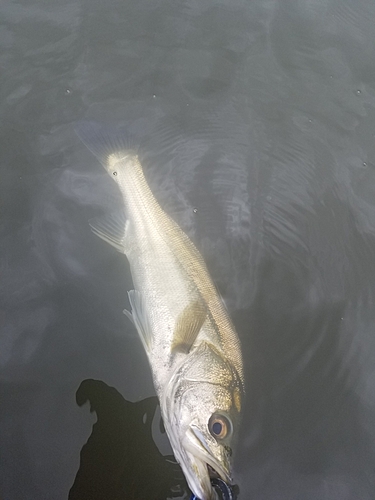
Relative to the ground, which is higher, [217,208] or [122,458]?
[217,208]

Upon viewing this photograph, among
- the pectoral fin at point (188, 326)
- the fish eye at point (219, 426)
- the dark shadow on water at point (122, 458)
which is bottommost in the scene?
the dark shadow on water at point (122, 458)

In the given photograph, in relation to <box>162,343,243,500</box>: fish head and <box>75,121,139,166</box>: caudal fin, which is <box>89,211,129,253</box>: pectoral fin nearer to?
<box>75,121,139,166</box>: caudal fin

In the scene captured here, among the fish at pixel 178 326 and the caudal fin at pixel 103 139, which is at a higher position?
the caudal fin at pixel 103 139

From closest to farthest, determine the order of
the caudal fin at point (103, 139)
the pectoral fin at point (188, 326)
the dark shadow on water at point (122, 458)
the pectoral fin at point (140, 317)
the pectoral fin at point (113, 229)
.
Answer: the dark shadow on water at point (122, 458) → the pectoral fin at point (188, 326) → the pectoral fin at point (140, 317) → the pectoral fin at point (113, 229) → the caudal fin at point (103, 139)

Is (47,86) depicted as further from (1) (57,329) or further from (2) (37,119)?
(1) (57,329)

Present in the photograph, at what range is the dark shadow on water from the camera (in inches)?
113

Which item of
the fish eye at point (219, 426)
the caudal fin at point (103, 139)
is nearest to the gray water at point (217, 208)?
the caudal fin at point (103, 139)

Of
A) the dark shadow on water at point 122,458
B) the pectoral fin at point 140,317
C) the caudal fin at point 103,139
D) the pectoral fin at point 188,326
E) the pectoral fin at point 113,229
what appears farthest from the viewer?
the caudal fin at point 103,139

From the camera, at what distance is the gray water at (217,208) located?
3156mm

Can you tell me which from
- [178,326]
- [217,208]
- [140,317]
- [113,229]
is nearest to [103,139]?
[113,229]

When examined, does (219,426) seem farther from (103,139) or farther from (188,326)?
(103,139)

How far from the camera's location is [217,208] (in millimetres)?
4336

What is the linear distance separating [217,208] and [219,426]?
2.29m

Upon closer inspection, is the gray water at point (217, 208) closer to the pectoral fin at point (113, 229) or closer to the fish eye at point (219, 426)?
the pectoral fin at point (113, 229)
